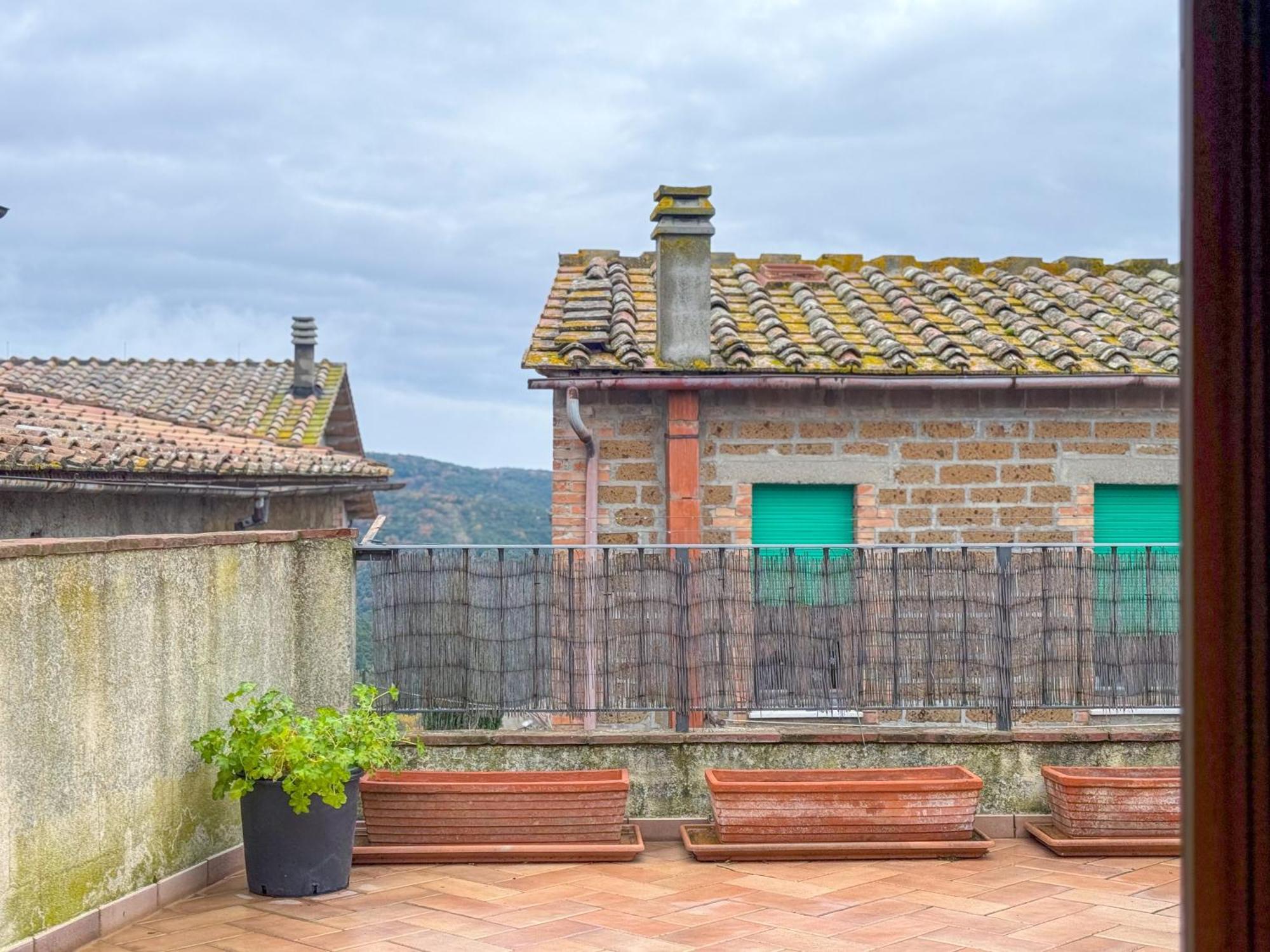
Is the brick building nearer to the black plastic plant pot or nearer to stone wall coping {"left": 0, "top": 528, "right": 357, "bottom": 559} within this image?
stone wall coping {"left": 0, "top": 528, "right": 357, "bottom": 559}

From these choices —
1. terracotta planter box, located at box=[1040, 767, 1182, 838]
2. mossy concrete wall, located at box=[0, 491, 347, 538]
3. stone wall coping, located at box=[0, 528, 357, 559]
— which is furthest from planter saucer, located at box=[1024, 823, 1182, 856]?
mossy concrete wall, located at box=[0, 491, 347, 538]

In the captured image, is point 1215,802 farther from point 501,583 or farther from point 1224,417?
point 501,583

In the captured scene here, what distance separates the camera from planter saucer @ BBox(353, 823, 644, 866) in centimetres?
728

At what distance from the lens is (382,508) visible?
37219mm

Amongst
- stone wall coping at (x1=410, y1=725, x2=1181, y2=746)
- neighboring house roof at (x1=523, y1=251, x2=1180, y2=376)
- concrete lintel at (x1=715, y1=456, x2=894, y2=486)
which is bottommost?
stone wall coping at (x1=410, y1=725, x2=1181, y2=746)

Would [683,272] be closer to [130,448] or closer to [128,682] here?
[130,448]

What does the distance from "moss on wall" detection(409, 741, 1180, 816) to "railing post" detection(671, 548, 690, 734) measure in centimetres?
21

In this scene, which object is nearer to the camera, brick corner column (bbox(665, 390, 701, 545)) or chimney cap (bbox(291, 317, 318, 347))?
brick corner column (bbox(665, 390, 701, 545))

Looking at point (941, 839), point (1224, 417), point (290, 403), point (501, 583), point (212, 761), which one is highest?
point (290, 403)

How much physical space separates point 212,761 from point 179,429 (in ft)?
40.5

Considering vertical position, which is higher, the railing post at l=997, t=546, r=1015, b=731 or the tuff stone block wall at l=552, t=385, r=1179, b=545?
the tuff stone block wall at l=552, t=385, r=1179, b=545

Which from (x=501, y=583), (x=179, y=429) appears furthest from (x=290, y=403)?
(x=501, y=583)

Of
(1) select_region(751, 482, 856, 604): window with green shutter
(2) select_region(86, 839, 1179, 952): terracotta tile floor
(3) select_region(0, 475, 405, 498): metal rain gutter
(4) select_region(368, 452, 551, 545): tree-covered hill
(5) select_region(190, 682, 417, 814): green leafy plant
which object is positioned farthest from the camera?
(4) select_region(368, 452, 551, 545): tree-covered hill

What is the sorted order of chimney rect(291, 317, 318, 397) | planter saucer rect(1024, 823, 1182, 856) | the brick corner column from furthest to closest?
chimney rect(291, 317, 318, 397), the brick corner column, planter saucer rect(1024, 823, 1182, 856)
